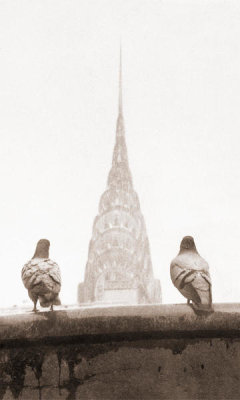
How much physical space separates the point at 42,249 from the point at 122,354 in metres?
1.61

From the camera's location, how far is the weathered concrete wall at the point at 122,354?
11.3ft

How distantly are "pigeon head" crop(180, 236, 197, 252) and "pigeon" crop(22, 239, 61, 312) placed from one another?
4.82ft

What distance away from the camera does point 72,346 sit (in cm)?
359

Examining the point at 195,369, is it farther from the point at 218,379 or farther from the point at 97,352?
the point at 97,352

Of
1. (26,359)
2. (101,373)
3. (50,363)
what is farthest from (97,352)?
(26,359)

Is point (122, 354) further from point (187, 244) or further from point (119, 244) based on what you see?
point (119, 244)

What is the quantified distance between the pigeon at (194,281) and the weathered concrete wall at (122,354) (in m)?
0.13

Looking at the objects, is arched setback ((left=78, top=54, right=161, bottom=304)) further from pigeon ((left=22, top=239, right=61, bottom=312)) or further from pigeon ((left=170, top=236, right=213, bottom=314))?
pigeon ((left=170, top=236, right=213, bottom=314))

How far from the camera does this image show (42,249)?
14.9 ft

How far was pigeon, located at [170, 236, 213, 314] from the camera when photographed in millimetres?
→ 3627

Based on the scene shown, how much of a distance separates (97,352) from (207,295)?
1179 millimetres

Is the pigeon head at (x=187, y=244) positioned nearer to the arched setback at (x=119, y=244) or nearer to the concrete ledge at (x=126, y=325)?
the concrete ledge at (x=126, y=325)

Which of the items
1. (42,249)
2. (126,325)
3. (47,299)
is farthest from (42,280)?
(126,325)

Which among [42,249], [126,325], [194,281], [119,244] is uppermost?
[119,244]
